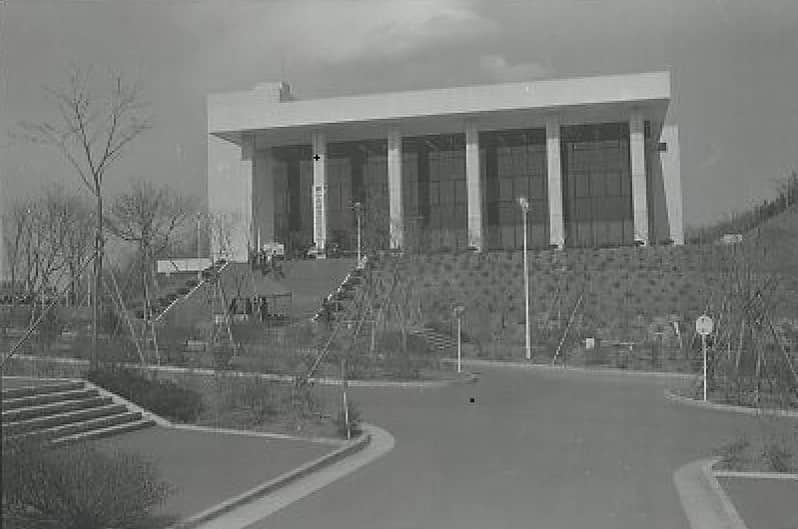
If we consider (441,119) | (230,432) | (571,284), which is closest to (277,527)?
(230,432)

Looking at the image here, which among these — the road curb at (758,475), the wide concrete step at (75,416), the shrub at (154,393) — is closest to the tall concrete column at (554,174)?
the shrub at (154,393)

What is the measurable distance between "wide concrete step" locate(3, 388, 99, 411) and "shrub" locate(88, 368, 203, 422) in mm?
456

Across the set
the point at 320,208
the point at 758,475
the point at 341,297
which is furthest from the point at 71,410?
the point at 320,208

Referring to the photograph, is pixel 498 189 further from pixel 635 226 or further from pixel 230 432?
pixel 230 432

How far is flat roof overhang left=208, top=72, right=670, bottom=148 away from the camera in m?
59.0

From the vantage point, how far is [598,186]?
6638cm

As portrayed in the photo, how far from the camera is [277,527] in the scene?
8.71 metres

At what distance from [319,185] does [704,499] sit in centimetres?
5625

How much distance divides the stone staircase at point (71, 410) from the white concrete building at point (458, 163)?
42.2 m

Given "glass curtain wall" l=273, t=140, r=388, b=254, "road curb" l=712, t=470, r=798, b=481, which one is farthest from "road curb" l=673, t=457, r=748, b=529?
"glass curtain wall" l=273, t=140, r=388, b=254

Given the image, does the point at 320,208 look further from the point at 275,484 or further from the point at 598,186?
the point at 275,484

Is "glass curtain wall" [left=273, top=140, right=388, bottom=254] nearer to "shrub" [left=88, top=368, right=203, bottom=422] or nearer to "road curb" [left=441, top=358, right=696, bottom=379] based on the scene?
"road curb" [left=441, top=358, right=696, bottom=379]

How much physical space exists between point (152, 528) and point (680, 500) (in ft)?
18.6

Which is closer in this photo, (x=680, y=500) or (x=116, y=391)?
(x=680, y=500)
